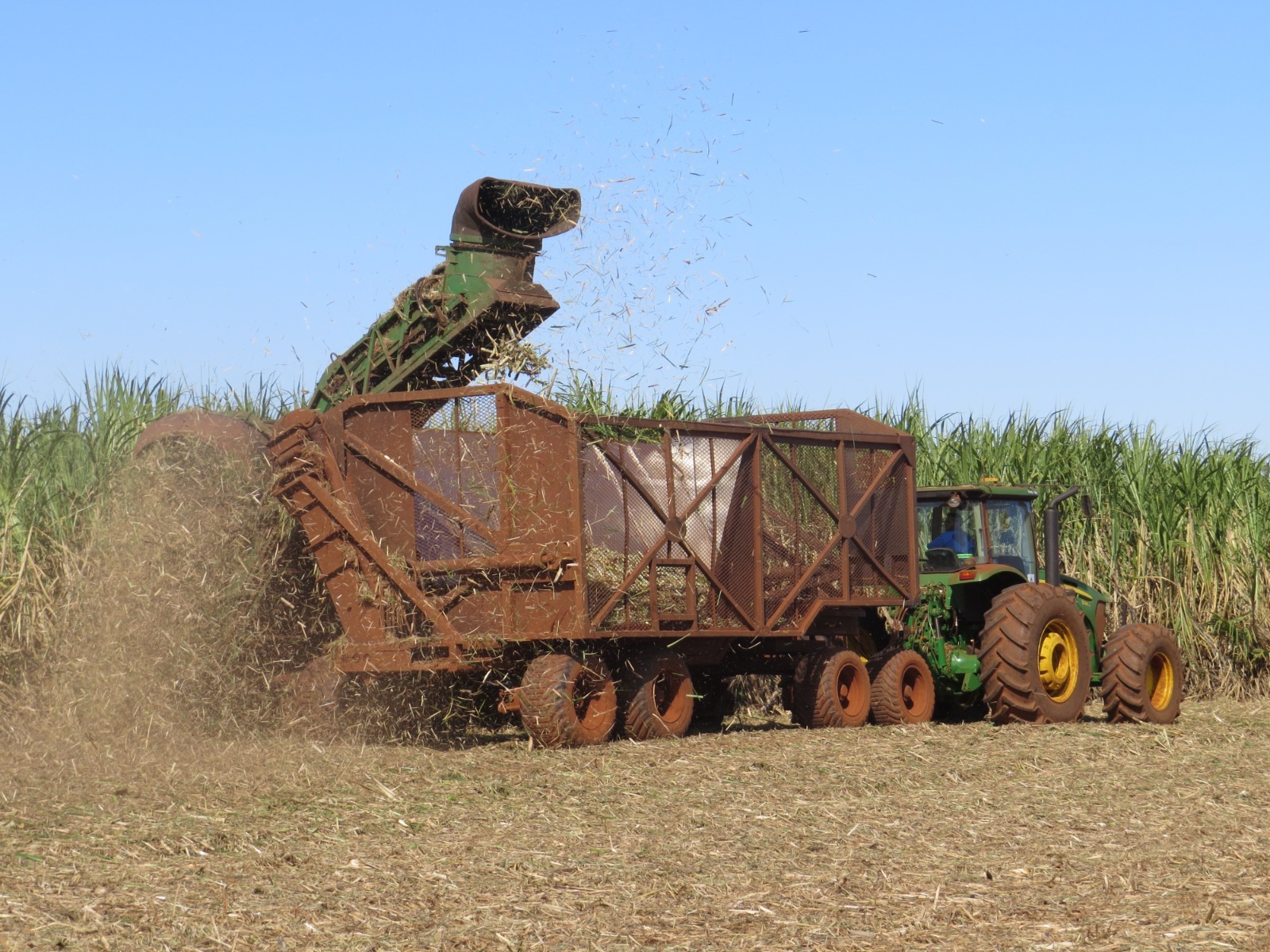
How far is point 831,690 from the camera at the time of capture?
10.3 metres

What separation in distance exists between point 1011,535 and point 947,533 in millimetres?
503

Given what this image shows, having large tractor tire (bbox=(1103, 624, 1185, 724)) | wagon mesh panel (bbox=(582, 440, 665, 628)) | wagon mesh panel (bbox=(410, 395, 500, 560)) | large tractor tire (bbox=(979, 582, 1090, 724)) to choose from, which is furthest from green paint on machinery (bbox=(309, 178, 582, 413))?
large tractor tire (bbox=(1103, 624, 1185, 724))

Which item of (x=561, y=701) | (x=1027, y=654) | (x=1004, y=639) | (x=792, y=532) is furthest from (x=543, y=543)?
(x=1027, y=654)

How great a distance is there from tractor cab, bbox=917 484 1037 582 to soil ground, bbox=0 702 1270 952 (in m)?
2.57

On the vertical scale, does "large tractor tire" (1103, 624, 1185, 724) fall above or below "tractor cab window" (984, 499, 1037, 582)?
below

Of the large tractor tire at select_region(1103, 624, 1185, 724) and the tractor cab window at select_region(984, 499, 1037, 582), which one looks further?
the tractor cab window at select_region(984, 499, 1037, 582)

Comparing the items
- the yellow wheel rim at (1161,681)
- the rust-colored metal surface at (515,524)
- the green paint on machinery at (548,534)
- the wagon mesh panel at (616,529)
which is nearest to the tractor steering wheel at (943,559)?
the green paint on machinery at (548,534)

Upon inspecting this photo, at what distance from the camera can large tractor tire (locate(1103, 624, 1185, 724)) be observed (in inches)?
432

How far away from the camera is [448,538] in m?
8.85

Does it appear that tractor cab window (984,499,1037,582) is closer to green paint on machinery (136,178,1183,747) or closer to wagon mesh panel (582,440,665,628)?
green paint on machinery (136,178,1183,747)

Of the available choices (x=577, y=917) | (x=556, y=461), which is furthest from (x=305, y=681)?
(x=577, y=917)

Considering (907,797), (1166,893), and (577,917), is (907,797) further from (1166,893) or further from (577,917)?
(577,917)

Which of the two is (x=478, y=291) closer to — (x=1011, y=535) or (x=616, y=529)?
(x=616, y=529)

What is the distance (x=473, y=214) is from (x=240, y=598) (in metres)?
2.77
